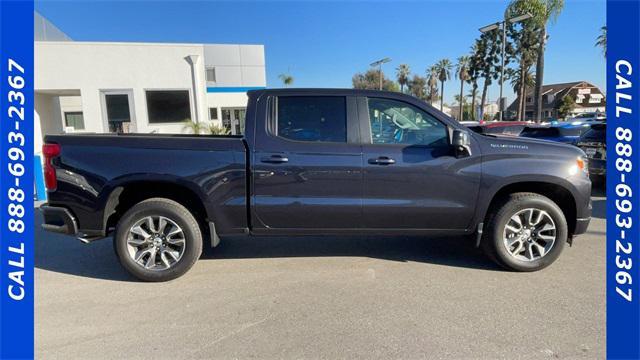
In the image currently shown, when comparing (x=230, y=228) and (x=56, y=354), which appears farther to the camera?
(x=230, y=228)

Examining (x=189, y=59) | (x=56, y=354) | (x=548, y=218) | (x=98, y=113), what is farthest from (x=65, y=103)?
(x=548, y=218)

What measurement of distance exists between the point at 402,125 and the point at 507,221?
4.87 ft

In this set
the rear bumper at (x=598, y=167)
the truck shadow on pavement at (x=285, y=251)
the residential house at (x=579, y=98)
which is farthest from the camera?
the residential house at (x=579, y=98)

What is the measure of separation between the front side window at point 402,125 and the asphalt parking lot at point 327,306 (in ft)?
4.60

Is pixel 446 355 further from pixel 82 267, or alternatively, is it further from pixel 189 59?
pixel 189 59

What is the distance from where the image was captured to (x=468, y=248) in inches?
180

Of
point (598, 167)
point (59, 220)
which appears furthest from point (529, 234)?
point (598, 167)

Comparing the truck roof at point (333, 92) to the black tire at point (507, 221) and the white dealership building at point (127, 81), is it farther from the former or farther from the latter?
the white dealership building at point (127, 81)

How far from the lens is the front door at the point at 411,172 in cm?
359

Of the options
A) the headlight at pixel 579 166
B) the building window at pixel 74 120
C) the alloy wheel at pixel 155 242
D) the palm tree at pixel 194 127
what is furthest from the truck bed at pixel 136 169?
the building window at pixel 74 120

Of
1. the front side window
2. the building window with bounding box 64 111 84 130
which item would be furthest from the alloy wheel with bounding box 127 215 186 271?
the building window with bounding box 64 111 84 130

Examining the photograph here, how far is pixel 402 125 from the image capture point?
3725mm

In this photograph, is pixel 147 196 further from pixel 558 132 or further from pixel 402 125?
pixel 558 132

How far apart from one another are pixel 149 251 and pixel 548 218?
13.6 ft
